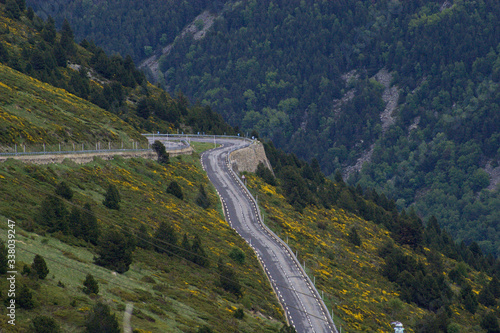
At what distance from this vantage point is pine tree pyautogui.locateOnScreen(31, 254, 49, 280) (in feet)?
141

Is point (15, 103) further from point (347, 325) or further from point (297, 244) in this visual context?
point (347, 325)

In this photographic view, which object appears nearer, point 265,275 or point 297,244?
point 265,275

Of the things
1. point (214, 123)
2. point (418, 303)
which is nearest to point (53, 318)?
point (418, 303)

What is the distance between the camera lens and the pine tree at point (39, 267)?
42.9 meters

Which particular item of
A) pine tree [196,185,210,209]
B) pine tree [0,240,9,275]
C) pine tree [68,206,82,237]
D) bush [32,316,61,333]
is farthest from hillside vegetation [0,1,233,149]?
bush [32,316,61,333]

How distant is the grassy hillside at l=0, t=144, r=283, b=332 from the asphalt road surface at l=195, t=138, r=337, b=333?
194cm

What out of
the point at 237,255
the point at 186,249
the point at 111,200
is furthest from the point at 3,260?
the point at 237,255

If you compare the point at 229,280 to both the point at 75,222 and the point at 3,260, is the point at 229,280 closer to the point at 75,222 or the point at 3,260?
the point at 75,222

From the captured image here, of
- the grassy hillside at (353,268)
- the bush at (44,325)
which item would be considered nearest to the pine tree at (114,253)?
the bush at (44,325)

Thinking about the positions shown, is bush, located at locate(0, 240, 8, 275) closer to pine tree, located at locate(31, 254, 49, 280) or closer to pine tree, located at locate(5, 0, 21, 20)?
pine tree, located at locate(31, 254, 49, 280)

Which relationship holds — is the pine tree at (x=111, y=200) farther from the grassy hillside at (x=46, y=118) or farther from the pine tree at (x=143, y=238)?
the grassy hillside at (x=46, y=118)

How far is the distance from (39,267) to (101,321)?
19.7 feet

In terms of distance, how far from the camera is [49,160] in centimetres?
7144

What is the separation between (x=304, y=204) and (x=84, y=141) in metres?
40.7
